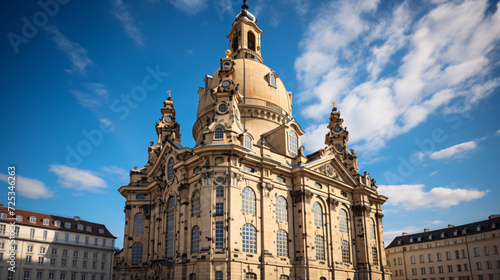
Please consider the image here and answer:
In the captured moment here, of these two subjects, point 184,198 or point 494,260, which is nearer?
point 184,198

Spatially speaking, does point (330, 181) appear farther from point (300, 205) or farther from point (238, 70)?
point (238, 70)

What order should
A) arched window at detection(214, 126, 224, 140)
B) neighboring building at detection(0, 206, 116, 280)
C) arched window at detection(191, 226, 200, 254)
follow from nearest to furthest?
arched window at detection(191, 226, 200, 254)
arched window at detection(214, 126, 224, 140)
neighboring building at detection(0, 206, 116, 280)

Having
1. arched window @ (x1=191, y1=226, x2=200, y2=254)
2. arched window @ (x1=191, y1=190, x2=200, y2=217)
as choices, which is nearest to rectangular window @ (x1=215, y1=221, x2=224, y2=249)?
arched window @ (x1=191, y1=226, x2=200, y2=254)

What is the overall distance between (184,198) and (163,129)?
71.4 feet

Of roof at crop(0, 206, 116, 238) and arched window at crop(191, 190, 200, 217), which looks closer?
arched window at crop(191, 190, 200, 217)

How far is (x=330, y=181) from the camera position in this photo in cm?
5491

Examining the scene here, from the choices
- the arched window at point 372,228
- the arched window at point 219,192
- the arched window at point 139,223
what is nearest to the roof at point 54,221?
the arched window at point 139,223

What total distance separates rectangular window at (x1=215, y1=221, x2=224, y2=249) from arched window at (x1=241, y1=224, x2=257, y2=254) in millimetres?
2772

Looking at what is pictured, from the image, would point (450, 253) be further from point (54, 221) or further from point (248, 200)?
point (54, 221)

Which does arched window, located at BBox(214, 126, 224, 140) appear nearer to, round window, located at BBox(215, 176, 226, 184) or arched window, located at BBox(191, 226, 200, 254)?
round window, located at BBox(215, 176, 226, 184)

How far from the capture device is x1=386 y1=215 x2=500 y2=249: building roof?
234ft

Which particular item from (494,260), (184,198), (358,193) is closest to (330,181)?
(358,193)

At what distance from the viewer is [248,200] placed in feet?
148

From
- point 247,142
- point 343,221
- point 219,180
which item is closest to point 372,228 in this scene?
point 343,221
